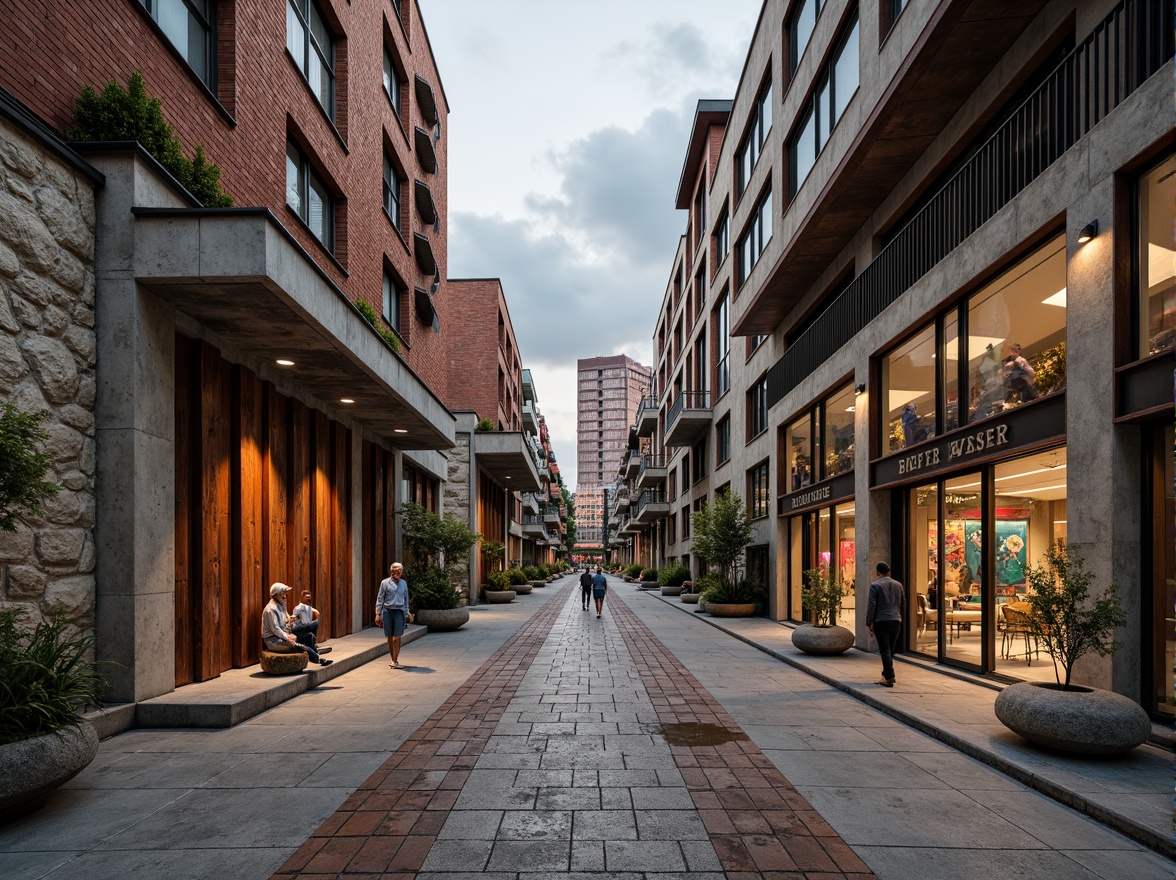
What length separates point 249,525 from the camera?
11.4 meters

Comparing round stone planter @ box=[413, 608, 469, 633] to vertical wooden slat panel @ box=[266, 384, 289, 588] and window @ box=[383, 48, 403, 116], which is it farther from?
window @ box=[383, 48, 403, 116]

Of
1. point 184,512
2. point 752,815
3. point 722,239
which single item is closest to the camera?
point 752,815

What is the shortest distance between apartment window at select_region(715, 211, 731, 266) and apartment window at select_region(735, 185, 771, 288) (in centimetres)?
250

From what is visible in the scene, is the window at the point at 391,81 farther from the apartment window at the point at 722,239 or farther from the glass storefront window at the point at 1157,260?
the glass storefront window at the point at 1157,260

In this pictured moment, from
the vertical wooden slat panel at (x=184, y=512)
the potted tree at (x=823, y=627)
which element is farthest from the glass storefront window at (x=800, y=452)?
the vertical wooden slat panel at (x=184, y=512)

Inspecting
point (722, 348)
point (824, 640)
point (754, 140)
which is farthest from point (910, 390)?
point (722, 348)

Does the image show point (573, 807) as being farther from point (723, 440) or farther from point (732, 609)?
point (723, 440)

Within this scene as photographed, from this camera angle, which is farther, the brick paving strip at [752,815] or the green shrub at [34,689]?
the green shrub at [34,689]

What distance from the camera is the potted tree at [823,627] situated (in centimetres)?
1361

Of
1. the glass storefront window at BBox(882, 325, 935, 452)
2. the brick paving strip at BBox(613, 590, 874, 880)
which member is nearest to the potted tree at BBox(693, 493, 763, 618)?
the glass storefront window at BBox(882, 325, 935, 452)

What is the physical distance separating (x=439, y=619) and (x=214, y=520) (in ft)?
31.5

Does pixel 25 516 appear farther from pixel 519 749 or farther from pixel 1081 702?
pixel 1081 702

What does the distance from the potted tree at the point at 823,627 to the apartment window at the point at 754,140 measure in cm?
1444

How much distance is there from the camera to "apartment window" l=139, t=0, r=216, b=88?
10242 millimetres
